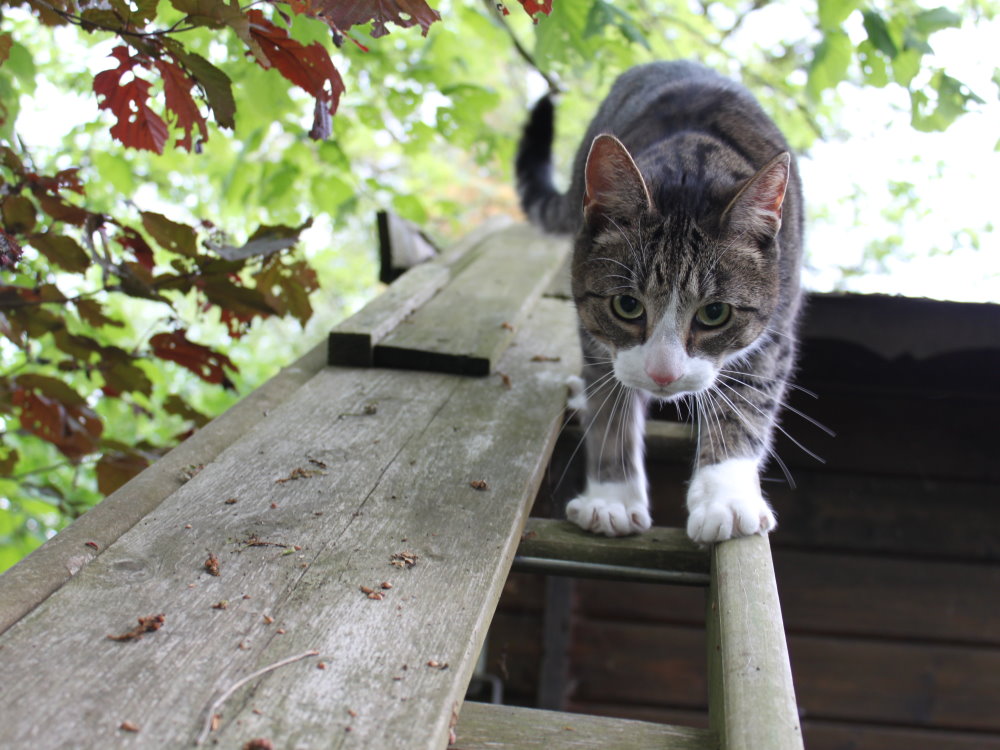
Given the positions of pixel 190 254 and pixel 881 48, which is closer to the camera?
pixel 190 254

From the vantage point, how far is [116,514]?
1342mm

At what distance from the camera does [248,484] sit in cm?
149

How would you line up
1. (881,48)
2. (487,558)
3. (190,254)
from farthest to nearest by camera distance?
(881,48), (190,254), (487,558)

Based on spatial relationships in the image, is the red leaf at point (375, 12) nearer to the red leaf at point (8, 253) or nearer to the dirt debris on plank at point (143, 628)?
the red leaf at point (8, 253)

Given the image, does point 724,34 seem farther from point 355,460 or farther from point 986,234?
point 355,460

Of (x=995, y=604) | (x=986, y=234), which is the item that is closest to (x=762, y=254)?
(x=995, y=604)

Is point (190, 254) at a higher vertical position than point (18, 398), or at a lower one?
higher

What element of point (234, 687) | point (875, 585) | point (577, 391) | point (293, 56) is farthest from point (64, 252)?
point (875, 585)

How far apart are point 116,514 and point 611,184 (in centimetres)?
122

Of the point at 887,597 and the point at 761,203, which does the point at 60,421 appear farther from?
the point at 887,597

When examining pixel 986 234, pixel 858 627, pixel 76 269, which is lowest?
pixel 858 627

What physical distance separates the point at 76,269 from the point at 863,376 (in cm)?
238

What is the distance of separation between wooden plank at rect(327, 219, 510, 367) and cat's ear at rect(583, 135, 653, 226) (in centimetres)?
61

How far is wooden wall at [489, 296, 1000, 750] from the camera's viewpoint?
9.98 feet
